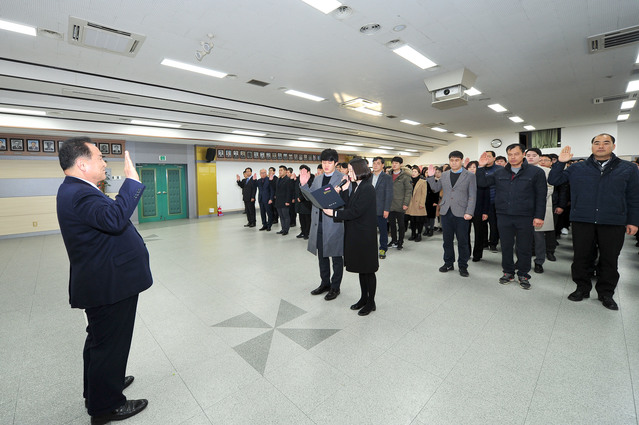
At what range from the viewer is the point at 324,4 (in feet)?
10.7

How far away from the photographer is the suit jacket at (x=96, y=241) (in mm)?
1443

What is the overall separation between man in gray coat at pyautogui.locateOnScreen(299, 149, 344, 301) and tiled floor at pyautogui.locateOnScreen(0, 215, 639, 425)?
0.78 ft

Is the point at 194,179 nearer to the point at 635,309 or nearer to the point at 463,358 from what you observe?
the point at 463,358

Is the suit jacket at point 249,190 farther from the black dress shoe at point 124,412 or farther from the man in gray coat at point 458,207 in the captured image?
the black dress shoe at point 124,412

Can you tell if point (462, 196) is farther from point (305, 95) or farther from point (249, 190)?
point (249, 190)

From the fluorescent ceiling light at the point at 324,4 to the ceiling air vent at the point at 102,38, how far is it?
2365 millimetres

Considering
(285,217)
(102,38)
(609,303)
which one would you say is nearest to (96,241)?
(102,38)

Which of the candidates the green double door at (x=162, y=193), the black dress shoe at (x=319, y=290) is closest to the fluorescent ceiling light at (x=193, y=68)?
the black dress shoe at (x=319, y=290)

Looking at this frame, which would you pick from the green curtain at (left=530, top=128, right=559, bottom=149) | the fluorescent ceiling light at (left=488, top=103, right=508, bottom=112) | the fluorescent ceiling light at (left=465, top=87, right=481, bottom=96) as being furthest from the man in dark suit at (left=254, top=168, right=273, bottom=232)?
the green curtain at (left=530, top=128, right=559, bottom=149)

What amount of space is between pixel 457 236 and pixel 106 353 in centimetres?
414

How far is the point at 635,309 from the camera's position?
292 centimetres

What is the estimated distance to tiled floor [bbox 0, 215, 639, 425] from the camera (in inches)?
67.9

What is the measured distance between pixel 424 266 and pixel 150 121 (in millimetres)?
8059

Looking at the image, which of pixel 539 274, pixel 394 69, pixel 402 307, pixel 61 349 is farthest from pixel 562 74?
pixel 61 349
